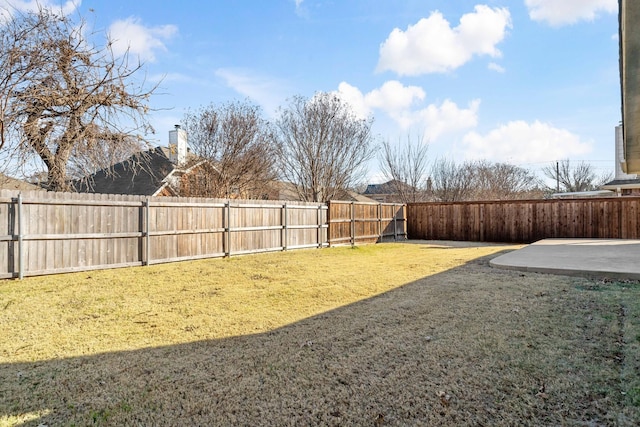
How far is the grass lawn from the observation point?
2061 mm

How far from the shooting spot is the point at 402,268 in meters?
7.34

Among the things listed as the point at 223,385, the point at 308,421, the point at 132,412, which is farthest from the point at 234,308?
the point at 308,421

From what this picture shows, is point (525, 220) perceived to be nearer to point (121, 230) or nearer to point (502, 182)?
point (121, 230)

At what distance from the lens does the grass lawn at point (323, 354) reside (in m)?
2.06

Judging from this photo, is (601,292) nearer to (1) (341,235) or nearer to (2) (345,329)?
(2) (345,329)

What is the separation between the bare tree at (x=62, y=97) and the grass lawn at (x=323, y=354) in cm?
281

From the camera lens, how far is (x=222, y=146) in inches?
634

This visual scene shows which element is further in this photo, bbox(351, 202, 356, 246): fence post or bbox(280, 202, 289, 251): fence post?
bbox(351, 202, 356, 246): fence post

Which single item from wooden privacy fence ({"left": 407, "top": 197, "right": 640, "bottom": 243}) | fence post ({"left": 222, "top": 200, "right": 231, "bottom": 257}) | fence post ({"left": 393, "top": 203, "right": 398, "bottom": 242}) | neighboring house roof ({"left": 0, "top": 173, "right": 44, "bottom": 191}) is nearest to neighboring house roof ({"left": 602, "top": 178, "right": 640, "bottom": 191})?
wooden privacy fence ({"left": 407, "top": 197, "right": 640, "bottom": 243})

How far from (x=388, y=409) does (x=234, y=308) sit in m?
2.72

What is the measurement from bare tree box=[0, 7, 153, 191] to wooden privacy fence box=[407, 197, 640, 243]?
12199 mm

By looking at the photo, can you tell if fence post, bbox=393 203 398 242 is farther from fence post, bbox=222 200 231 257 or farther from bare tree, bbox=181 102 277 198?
fence post, bbox=222 200 231 257

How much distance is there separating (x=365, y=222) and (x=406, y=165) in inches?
372

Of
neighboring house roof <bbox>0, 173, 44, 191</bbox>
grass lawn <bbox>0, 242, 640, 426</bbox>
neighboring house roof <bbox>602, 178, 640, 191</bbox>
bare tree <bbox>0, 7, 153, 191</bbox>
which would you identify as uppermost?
bare tree <bbox>0, 7, 153, 191</bbox>
